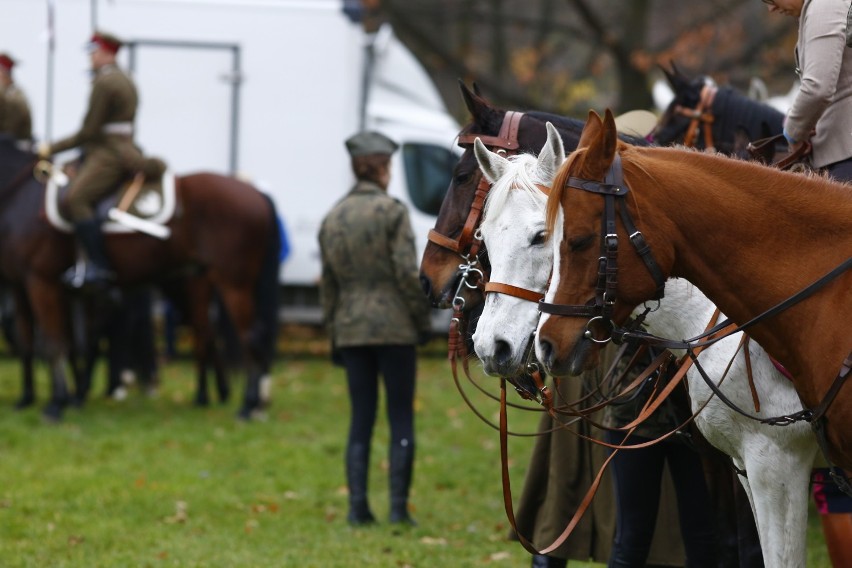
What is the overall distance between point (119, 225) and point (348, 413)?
264 cm

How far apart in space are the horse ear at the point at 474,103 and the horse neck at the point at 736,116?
5.86 feet

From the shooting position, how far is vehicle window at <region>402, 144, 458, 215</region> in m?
14.0

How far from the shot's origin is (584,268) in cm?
352

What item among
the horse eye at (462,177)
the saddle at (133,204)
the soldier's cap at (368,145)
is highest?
the soldier's cap at (368,145)

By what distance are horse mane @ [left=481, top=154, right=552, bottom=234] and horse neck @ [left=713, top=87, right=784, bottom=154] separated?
9.01 feet

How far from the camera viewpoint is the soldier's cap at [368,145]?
705 centimetres

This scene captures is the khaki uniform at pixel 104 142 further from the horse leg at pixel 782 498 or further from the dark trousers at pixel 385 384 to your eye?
the horse leg at pixel 782 498

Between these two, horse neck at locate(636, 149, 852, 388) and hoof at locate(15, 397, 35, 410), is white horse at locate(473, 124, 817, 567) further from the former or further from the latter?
hoof at locate(15, 397, 35, 410)

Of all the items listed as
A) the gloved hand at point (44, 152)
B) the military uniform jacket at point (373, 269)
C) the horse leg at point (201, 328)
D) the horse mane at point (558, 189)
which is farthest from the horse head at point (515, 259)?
the horse leg at point (201, 328)

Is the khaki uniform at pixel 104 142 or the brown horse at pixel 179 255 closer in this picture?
the khaki uniform at pixel 104 142

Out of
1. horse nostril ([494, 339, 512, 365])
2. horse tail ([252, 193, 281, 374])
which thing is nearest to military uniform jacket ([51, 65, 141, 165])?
horse tail ([252, 193, 281, 374])

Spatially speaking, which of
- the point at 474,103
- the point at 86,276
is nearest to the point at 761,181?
the point at 474,103

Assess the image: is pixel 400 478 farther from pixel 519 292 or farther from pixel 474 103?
pixel 519 292

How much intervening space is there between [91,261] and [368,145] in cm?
438
